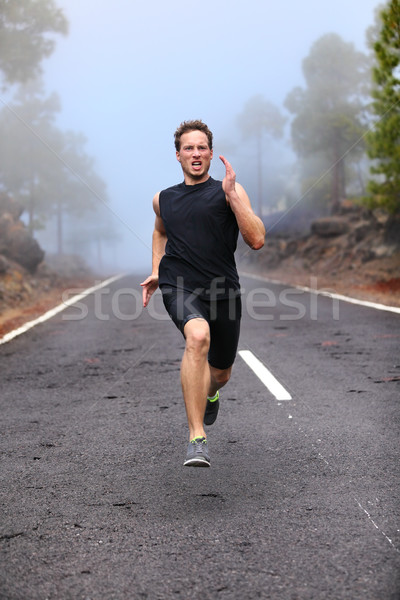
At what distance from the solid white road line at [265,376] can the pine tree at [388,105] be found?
1163 cm

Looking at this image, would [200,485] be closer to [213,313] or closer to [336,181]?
[213,313]

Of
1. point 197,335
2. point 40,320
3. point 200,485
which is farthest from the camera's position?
point 40,320

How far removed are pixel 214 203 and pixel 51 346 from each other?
6.54m

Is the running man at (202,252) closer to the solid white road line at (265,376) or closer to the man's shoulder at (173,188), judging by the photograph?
the man's shoulder at (173,188)

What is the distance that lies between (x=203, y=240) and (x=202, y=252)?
0.08m

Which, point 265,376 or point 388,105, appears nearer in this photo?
point 265,376

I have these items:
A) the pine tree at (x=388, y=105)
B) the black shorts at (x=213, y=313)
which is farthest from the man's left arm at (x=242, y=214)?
the pine tree at (x=388, y=105)

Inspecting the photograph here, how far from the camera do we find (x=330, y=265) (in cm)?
3100

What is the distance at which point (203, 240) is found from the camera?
186 inches

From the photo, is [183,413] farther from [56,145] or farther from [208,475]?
[56,145]

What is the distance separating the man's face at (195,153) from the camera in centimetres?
478

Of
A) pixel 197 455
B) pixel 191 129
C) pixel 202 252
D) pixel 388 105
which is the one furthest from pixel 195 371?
pixel 388 105

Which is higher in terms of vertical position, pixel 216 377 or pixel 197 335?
pixel 197 335

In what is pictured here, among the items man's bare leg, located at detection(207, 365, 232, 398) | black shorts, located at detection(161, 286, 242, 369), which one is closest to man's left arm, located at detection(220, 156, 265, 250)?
black shorts, located at detection(161, 286, 242, 369)
